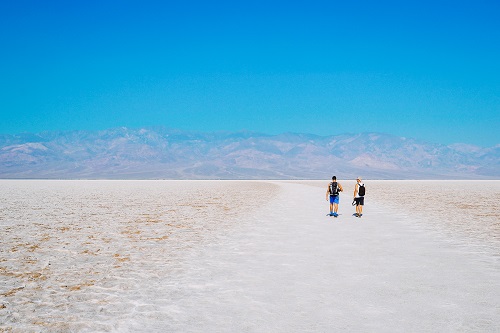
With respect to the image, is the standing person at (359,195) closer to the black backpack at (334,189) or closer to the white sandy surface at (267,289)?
the black backpack at (334,189)

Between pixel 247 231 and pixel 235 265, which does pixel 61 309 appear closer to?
pixel 235 265

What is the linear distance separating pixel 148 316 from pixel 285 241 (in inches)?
253

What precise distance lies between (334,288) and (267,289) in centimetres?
98

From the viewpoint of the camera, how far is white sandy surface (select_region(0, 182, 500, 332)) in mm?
5125

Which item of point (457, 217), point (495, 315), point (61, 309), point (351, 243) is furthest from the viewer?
point (457, 217)

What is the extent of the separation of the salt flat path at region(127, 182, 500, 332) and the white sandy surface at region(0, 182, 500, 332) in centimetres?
2

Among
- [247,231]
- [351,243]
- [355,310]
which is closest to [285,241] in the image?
[351,243]

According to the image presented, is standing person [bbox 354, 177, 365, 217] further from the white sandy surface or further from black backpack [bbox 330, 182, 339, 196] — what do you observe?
the white sandy surface

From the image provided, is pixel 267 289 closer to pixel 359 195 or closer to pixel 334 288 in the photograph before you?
pixel 334 288

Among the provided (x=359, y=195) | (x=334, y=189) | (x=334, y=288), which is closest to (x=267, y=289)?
(x=334, y=288)

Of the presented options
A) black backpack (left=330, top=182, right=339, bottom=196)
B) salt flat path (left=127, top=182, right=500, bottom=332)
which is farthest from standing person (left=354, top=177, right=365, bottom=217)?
salt flat path (left=127, top=182, right=500, bottom=332)

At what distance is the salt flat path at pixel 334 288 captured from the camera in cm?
507

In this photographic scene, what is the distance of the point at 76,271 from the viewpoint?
810cm

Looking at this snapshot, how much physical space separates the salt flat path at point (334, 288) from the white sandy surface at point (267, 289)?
16mm
